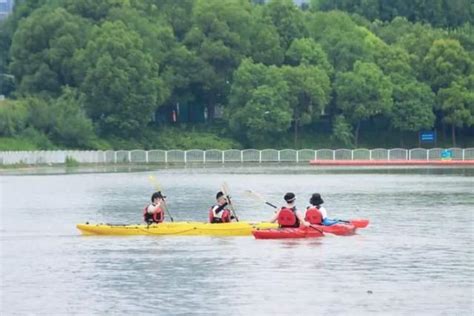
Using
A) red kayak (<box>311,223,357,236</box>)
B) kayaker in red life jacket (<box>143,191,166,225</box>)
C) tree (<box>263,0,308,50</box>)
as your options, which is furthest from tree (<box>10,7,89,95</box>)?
red kayak (<box>311,223,357,236</box>)

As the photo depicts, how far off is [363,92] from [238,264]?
78.8 m

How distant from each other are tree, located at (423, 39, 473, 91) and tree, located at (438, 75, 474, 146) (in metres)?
1.02

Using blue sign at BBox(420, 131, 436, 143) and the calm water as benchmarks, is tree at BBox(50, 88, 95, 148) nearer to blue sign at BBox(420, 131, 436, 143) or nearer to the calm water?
blue sign at BBox(420, 131, 436, 143)

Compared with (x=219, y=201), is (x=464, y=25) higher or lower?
higher

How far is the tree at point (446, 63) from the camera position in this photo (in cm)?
11800

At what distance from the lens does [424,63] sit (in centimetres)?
11950

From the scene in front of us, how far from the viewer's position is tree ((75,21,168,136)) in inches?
4299

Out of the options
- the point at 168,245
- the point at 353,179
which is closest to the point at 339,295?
the point at 168,245

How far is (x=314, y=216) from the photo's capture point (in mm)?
44094

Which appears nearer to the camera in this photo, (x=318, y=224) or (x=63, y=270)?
(x=63, y=270)

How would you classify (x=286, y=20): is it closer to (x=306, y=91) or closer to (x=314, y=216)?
(x=306, y=91)

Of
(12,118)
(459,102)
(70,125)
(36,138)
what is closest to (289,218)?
(36,138)

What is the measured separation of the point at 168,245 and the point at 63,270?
20.1 ft

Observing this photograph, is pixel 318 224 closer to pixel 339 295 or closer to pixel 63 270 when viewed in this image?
pixel 63 270
